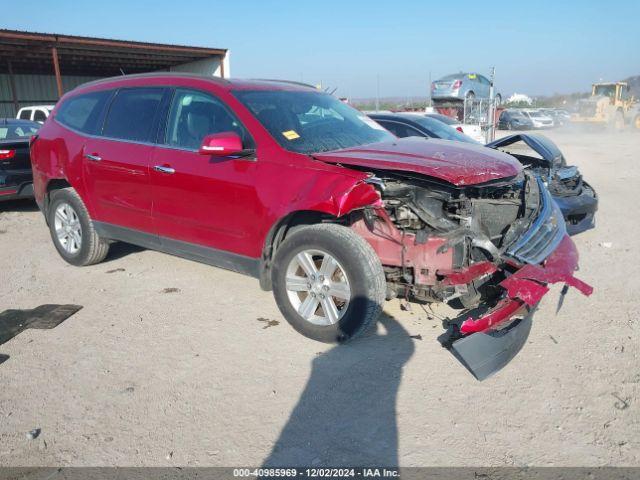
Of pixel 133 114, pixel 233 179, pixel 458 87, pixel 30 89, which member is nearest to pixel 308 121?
pixel 233 179

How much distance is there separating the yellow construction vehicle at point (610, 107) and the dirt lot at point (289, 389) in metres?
29.3

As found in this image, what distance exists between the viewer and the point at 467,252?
359 centimetres

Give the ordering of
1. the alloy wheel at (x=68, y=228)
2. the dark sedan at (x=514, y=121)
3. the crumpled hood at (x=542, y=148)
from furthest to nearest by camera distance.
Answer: the dark sedan at (x=514, y=121), the crumpled hood at (x=542, y=148), the alloy wheel at (x=68, y=228)

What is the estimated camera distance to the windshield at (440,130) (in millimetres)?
8508

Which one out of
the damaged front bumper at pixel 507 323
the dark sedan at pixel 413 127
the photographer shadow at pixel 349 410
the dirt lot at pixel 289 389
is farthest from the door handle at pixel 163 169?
the dark sedan at pixel 413 127

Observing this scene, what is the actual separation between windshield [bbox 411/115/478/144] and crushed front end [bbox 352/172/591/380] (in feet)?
15.5

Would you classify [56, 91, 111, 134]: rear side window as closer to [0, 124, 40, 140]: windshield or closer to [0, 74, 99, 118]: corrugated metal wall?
[0, 124, 40, 140]: windshield

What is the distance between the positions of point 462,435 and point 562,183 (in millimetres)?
4506

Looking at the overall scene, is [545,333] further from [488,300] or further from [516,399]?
[516,399]

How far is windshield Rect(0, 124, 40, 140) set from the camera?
8799mm

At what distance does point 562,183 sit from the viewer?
21.0ft

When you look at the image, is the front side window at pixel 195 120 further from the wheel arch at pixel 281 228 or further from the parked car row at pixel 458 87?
the parked car row at pixel 458 87

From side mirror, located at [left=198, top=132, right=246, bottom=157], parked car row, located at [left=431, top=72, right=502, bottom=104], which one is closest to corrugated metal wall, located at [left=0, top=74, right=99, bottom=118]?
parked car row, located at [left=431, top=72, right=502, bottom=104]

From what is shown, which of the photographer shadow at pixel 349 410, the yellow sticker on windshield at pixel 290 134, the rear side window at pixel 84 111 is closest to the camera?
the photographer shadow at pixel 349 410
